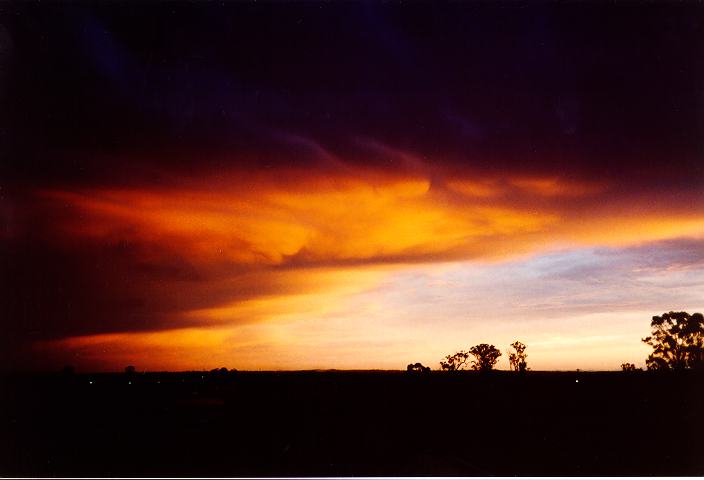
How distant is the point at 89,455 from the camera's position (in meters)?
20.3

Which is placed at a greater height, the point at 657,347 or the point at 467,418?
the point at 657,347

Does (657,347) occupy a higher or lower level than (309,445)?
higher

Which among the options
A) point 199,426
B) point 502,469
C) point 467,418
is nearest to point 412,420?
point 467,418

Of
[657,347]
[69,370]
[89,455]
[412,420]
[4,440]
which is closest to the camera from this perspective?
[89,455]

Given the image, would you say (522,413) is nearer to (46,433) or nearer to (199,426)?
(199,426)

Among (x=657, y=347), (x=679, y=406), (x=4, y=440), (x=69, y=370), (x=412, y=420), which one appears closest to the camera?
(x=4, y=440)

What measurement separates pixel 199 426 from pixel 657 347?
303ft

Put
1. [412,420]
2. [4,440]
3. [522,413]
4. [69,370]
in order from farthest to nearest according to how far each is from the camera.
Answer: [69,370], [522,413], [412,420], [4,440]

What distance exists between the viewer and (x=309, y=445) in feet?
68.1

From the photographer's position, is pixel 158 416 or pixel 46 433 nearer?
pixel 46 433

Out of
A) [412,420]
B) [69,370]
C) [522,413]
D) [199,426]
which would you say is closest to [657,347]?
[522,413]

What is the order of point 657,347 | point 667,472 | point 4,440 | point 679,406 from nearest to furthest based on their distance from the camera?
point 667,472
point 4,440
point 679,406
point 657,347

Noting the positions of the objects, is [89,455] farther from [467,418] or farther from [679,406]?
[679,406]

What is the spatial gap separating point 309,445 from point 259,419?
1103 centimetres
